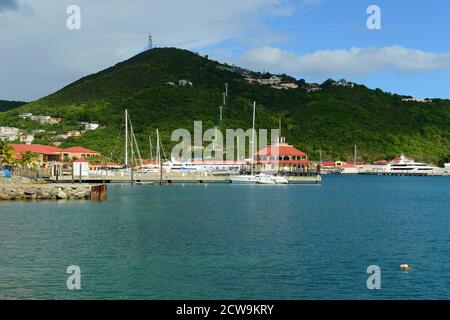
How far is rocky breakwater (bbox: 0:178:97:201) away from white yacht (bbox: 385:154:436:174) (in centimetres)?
13727

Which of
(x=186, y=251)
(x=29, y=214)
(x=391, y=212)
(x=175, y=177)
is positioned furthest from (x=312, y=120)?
(x=186, y=251)

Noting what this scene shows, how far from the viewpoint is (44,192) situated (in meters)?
65.8

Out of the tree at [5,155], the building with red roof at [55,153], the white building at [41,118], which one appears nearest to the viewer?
the tree at [5,155]

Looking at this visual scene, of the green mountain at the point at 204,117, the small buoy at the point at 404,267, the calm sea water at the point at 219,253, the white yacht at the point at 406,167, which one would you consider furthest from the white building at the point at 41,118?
the small buoy at the point at 404,267

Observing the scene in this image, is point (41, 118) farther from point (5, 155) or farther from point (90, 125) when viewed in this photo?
point (5, 155)

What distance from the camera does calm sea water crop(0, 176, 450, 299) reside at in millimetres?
23938

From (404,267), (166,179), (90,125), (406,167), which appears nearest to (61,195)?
(166,179)

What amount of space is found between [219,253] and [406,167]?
165224mm

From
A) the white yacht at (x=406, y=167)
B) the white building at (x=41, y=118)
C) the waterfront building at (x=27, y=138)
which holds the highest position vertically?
the white building at (x=41, y=118)

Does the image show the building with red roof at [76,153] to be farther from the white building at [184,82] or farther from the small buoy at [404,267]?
the small buoy at [404,267]

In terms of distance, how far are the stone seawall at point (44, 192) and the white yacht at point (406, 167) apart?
13739 centimetres

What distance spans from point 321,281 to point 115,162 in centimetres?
11185

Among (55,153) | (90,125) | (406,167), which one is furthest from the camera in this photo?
(406,167)

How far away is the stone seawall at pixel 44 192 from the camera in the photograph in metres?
64.5
